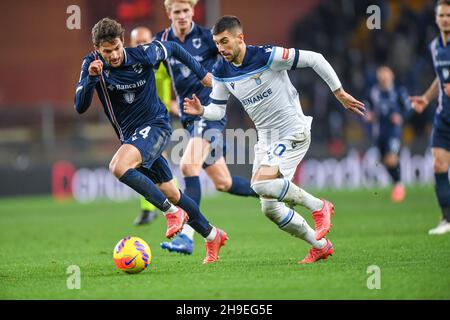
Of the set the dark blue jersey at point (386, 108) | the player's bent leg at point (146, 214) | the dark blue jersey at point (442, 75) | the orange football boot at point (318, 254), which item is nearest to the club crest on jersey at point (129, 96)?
the orange football boot at point (318, 254)

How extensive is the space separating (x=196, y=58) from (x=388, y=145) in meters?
7.72

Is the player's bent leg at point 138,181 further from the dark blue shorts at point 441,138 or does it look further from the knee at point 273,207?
the dark blue shorts at point 441,138

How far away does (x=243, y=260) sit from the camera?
799cm

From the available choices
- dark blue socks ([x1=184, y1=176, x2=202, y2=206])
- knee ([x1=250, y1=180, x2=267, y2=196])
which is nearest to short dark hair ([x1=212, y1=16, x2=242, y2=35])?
knee ([x1=250, y1=180, x2=267, y2=196])

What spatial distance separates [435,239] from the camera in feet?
30.4

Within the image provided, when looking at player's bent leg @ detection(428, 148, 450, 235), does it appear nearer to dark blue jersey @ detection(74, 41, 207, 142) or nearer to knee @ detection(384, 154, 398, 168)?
dark blue jersey @ detection(74, 41, 207, 142)

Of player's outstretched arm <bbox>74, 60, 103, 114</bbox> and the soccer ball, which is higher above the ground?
player's outstretched arm <bbox>74, 60, 103, 114</bbox>

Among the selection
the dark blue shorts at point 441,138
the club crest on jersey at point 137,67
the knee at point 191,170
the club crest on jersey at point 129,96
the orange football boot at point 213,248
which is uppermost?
the club crest on jersey at point 137,67

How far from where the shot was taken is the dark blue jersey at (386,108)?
16.3 metres

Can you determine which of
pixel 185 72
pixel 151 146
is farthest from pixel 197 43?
pixel 151 146

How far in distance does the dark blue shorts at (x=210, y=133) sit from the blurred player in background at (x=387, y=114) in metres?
6.93

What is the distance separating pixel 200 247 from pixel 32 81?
1392cm

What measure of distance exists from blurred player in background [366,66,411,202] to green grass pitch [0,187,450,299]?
71.3 inches

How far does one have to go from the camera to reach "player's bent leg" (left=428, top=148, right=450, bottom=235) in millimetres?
10148
